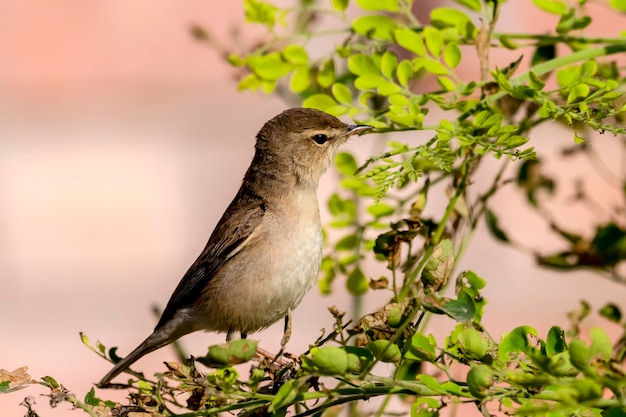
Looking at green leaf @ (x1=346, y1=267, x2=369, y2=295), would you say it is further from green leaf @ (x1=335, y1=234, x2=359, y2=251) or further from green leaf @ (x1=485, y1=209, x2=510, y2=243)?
green leaf @ (x1=485, y1=209, x2=510, y2=243)

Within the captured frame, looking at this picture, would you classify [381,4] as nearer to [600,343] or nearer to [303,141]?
[303,141]

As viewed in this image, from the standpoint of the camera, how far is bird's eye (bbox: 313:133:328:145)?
187cm

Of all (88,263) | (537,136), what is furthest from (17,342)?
(537,136)

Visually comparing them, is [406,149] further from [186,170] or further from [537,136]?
[186,170]

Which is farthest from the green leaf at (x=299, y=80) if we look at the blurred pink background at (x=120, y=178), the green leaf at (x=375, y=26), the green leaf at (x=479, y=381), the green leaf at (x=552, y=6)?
the blurred pink background at (x=120, y=178)

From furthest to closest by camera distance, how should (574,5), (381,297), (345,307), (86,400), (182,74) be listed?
(182,74), (345,307), (381,297), (574,5), (86,400)

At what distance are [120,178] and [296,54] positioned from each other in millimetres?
1464

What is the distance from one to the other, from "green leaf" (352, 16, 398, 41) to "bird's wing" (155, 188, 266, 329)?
0.53 meters

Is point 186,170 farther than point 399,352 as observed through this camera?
Yes

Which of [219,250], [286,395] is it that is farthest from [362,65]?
[219,250]

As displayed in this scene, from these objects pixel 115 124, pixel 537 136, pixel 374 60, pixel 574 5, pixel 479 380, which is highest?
pixel 115 124

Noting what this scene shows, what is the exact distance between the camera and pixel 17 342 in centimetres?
263

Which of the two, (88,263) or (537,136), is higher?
(537,136)

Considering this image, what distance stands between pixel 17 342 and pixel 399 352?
75.5 inches
